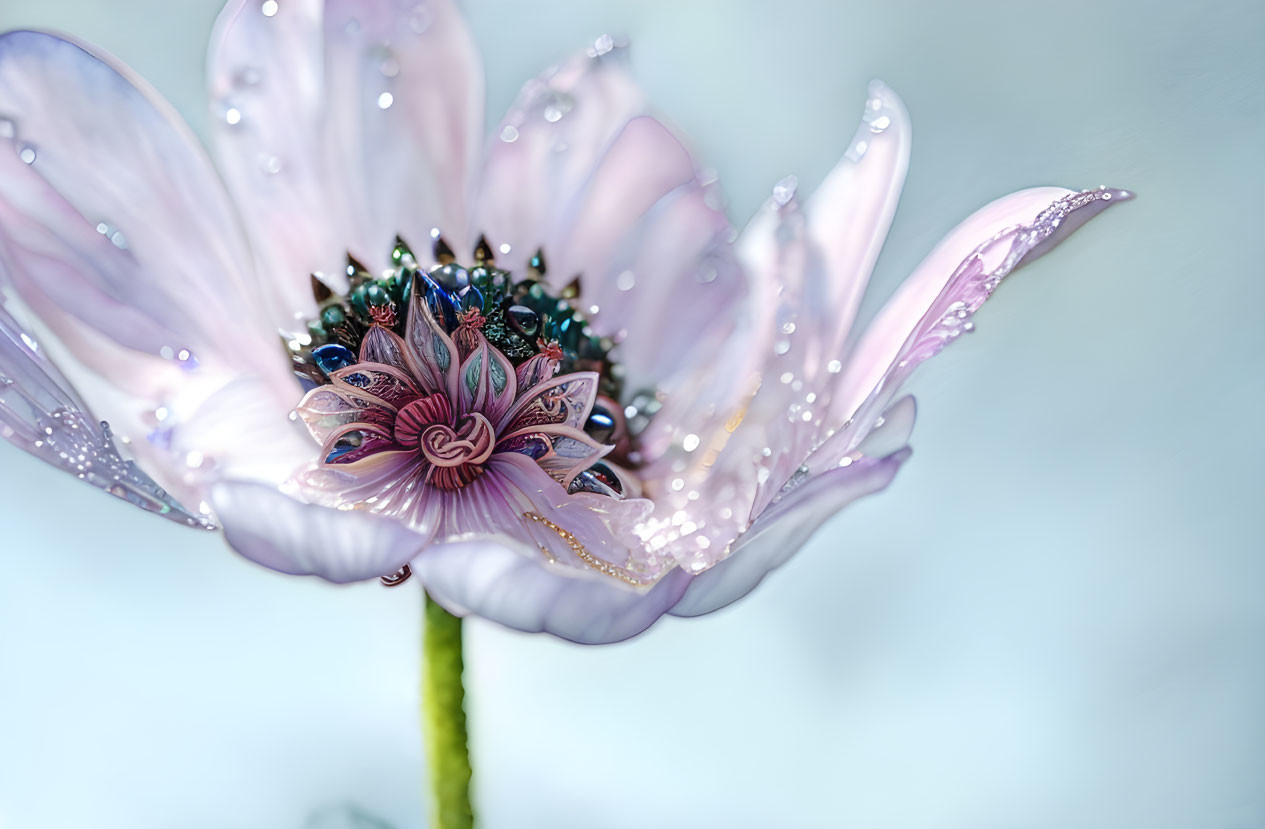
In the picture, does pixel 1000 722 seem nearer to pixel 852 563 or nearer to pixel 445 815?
pixel 852 563

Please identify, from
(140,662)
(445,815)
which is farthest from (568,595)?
(140,662)

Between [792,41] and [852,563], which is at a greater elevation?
[792,41]

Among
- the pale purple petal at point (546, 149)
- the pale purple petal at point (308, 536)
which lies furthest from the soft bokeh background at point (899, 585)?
the pale purple petal at point (308, 536)

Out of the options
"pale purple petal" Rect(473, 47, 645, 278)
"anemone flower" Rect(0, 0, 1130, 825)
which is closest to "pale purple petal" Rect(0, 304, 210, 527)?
"anemone flower" Rect(0, 0, 1130, 825)

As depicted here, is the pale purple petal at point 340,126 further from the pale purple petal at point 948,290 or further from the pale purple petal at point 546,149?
the pale purple petal at point 948,290

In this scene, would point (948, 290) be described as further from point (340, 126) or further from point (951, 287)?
point (340, 126)

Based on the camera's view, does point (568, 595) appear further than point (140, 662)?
No
